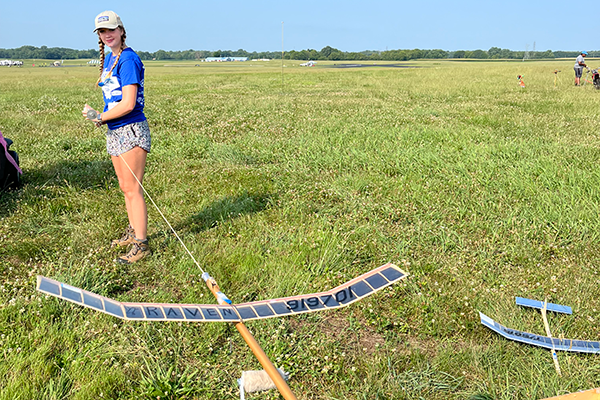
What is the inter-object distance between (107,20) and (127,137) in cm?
111

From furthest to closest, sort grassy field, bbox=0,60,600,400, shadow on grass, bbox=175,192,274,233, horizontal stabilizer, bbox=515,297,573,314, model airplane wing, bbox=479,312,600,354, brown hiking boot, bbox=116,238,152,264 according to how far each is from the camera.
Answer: shadow on grass, bbox=175,192,274,233 < brown hiking boot, bbox=116,238,152,264 < horizontal stabilizer, bbox=515,297,573,314 < model airplane wing, bbox=479,312,600,354 < grassy field, bbox=0,60,600,400

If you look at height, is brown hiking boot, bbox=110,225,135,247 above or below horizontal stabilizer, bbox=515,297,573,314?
above

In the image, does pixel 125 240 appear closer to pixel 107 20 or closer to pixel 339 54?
pixel 107 20

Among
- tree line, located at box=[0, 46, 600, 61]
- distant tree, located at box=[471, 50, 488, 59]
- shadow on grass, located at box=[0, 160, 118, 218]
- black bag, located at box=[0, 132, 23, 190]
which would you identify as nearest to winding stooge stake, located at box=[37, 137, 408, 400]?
shadow on grass, located at box=[0, 160, 118, 218]

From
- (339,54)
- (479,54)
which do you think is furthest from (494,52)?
(339,54)

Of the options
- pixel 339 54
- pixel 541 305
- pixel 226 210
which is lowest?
pixel 541 305

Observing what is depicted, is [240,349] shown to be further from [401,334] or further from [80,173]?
[80,173]

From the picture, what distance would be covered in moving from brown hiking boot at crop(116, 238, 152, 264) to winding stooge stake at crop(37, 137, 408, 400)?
2255mm

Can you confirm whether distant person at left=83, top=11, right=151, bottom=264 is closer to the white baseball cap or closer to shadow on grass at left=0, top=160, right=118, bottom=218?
the white baseball cap

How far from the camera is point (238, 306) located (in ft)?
8.62

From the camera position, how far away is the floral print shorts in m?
4.28

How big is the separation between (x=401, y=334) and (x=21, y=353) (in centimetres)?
305

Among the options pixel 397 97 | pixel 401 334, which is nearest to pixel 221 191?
pixel 401 334

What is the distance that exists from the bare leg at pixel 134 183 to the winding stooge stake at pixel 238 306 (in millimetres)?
2191
